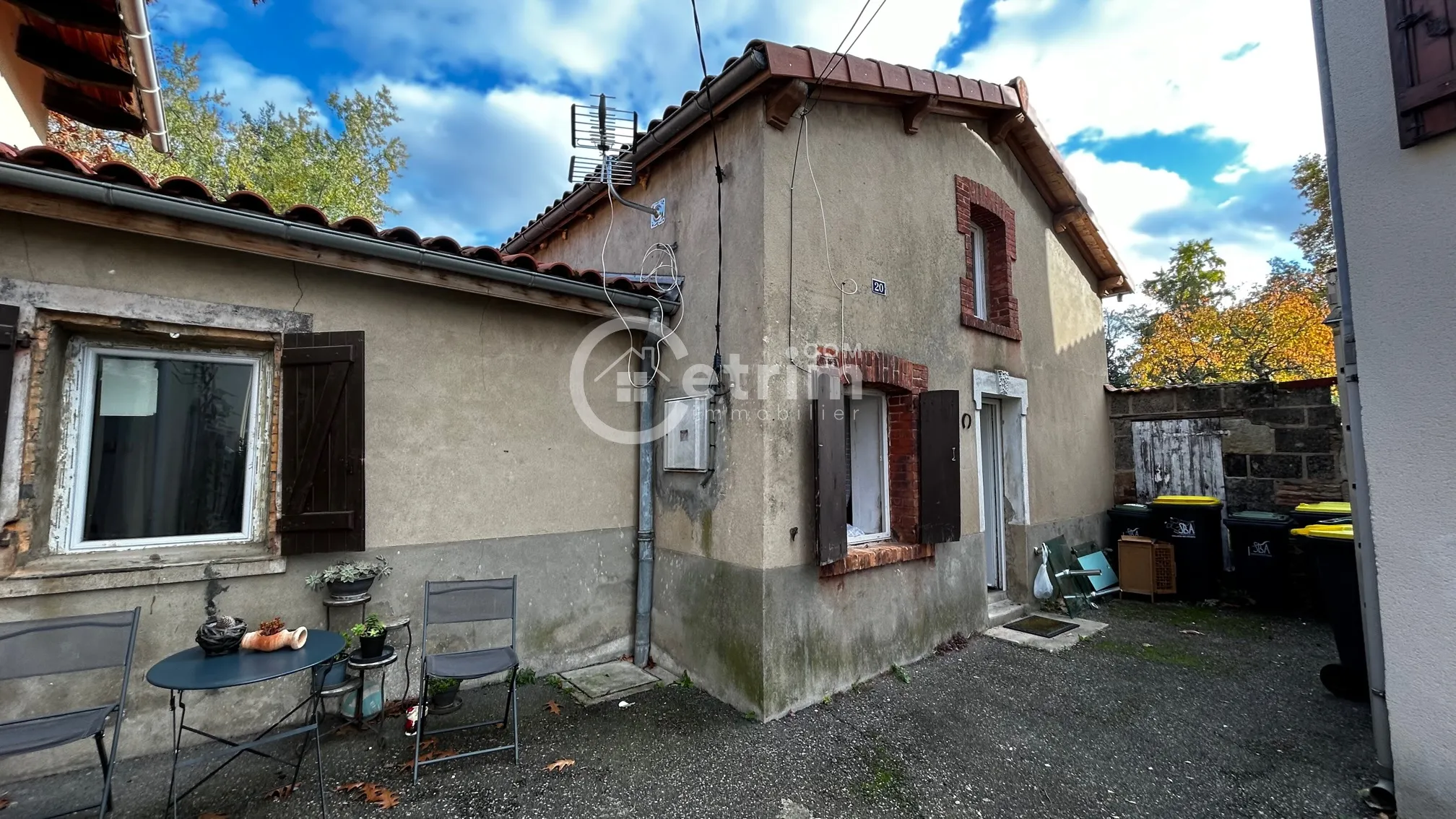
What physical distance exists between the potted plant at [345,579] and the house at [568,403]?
0.09 m

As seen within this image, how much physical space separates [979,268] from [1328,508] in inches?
181

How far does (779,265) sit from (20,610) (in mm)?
4883

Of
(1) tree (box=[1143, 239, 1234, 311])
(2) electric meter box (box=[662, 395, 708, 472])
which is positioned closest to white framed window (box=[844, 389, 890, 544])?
(2) electric meter box (box=[662, 395, 708, 472])

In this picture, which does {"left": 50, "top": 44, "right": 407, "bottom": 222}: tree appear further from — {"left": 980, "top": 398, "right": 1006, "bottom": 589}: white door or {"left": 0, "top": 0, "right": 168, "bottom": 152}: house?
{"left": 980, "top": 398, "right": 1006, "bottom": 589}: white door

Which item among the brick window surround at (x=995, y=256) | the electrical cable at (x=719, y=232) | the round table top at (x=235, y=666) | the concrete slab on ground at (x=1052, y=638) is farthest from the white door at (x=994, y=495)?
the round table top at (x=235, y=666)

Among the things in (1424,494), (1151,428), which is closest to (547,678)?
(1424,494)

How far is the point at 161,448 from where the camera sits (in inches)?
140

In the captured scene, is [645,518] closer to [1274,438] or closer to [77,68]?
[77,68]

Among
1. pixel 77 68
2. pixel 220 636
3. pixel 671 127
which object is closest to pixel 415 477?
pixel 220 636

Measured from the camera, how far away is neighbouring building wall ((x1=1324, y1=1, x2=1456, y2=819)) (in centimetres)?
261

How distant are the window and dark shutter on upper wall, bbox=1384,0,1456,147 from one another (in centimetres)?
394

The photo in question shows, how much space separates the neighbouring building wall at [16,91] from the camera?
→ 4195 mm

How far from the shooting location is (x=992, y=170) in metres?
6.75

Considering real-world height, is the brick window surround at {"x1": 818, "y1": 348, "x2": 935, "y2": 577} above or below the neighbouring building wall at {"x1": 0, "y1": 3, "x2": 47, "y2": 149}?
below
